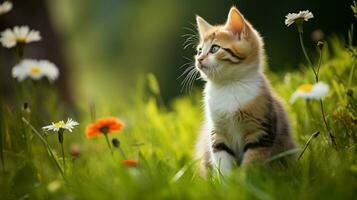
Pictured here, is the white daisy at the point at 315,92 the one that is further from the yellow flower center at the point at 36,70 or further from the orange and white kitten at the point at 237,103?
the yellow flower center at the point at 36,70

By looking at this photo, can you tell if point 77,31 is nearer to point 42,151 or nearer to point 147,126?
point 147,126

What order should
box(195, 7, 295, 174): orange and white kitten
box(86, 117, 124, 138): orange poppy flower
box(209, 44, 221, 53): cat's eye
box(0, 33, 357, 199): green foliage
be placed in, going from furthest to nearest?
box(209, 44, 221, 53): cat's eye → box(195, 7, 295, 174): orange and white kitten → box(86, 117, 124, 138): orange poppy flower → box(0, 33, 357, 199): green foliage

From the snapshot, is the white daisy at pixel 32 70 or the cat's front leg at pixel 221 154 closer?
the white daisy at pixel 32 70

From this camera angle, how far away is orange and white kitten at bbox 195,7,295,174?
2.55 meters

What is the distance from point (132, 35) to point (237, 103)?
25.5 ft

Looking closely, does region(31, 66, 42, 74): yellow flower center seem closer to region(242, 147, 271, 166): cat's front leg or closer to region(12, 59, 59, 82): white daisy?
region(12, 59, 59, 82): white daisy

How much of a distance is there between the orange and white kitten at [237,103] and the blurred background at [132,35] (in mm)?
548

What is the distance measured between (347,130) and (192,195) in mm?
973

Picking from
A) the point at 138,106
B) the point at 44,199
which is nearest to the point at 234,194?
the point at 44,199

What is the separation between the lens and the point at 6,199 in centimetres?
205

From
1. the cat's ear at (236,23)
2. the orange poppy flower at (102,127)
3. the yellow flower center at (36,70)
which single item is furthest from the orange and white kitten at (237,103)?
the yellow flower center at (36,70)

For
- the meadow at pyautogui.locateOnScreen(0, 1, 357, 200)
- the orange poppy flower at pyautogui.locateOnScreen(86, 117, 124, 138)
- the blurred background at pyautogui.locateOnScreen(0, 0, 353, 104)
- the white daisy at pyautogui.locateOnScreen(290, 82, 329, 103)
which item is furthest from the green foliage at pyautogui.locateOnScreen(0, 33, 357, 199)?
the blurred background at pyautogui.locateOnScreen(0, 0, 353, 104)

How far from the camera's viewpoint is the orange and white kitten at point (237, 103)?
8.36 ft

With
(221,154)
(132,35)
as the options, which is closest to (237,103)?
(221,154)
